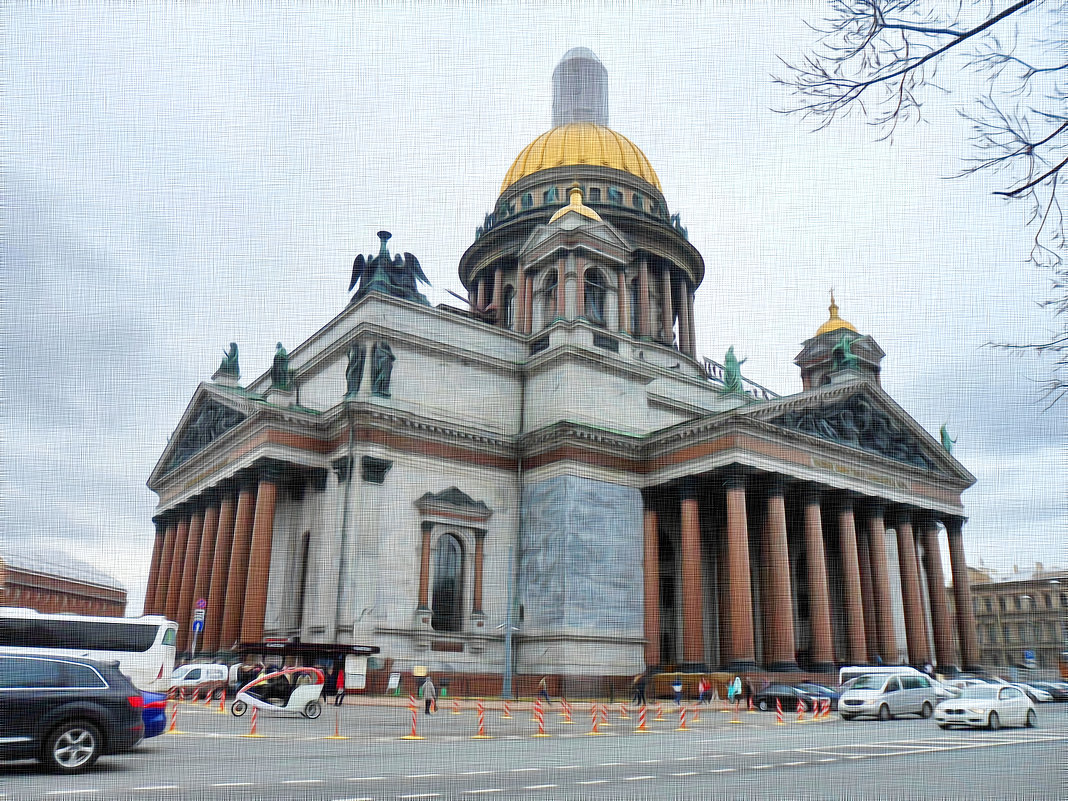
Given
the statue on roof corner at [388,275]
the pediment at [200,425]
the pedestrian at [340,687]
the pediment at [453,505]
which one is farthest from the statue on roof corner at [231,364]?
the pedestrian at [340,687]

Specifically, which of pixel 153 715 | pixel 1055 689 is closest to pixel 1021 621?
pixel 1055 689

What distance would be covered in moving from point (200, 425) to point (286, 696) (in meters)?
28.4

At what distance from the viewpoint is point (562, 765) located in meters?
14.0

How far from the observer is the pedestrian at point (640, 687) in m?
32.9

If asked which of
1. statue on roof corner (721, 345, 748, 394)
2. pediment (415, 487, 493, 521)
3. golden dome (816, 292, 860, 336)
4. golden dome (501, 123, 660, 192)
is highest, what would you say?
golden dome (501, 123, 660, 192)

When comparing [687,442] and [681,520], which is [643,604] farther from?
[687,442]

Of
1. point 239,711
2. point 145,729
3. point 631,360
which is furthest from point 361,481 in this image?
point 145,729

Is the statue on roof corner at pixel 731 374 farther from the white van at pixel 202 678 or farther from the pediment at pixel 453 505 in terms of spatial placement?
the white van at pixel 202 678

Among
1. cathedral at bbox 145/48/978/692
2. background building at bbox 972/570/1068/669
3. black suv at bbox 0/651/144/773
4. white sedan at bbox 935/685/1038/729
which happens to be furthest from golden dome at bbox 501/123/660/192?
black suv at bbox 0/651/144/773

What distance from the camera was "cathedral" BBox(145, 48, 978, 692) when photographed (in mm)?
37969

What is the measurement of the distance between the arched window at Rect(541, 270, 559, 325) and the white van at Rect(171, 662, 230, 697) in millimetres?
24641

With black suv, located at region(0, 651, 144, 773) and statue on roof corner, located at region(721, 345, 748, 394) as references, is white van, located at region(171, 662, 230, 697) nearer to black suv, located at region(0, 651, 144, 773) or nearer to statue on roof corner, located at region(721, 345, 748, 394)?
black suv, located at region(0, 651, 144, 773)

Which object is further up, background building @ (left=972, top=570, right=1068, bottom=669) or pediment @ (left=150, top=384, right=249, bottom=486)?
pediment @ (left=150, top=384, right=249, bottom=486)

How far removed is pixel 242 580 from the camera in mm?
39406
